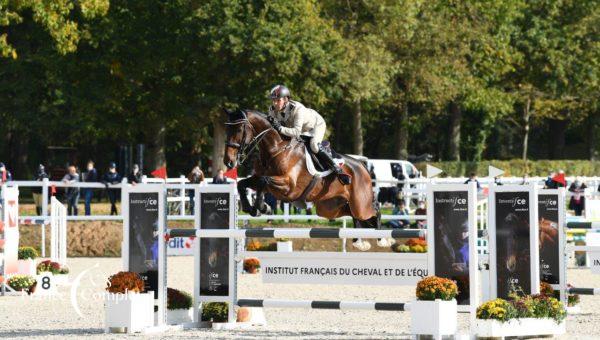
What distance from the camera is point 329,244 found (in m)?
23.2

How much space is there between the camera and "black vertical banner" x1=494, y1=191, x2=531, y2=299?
430 inches

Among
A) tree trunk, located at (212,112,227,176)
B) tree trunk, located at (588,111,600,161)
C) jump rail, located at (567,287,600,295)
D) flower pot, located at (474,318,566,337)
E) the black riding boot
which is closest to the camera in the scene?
flower pot, located at (474,318,566,337)

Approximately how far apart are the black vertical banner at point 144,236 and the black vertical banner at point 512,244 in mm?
3298

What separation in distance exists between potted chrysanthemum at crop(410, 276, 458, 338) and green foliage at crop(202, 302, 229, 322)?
7.88 feet

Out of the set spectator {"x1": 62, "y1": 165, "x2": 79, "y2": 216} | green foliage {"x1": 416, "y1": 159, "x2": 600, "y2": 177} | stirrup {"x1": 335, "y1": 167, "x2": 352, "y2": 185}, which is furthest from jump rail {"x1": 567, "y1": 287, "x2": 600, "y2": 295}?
green foliage {"x1": 416, "y1": 159, "x2": 600, "y2": 177}

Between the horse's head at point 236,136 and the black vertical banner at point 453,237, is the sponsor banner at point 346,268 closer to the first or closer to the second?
the black vertical banner at point 453,237

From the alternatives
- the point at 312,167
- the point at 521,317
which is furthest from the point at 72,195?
the point at 521,317

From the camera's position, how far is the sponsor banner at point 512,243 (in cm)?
1091

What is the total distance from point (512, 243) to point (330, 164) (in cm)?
299

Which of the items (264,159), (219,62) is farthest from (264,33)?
(264,159)

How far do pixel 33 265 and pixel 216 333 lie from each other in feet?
20.0

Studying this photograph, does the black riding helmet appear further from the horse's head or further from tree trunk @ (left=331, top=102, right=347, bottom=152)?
tree trunk @ (left=331, top=102, right=347, bottom=152)

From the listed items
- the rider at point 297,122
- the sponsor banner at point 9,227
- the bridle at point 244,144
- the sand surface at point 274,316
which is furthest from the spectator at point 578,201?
the bridle at point 244,144

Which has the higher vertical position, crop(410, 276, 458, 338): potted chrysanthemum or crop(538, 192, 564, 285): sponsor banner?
crop(538, 192, 564, 285): sponsor banner
